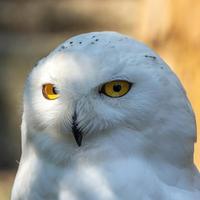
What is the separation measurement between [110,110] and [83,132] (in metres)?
0.10

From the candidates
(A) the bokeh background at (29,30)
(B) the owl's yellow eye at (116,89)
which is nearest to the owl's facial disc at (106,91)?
(B) the owl's yellow eye at (116,89)

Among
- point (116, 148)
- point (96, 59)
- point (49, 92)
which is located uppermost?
point (96, 59)

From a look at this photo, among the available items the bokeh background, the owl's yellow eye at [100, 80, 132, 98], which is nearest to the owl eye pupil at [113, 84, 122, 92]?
the owl's yellow eye at [100, 80, 132, 98]

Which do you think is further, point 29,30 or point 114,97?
point 29,30

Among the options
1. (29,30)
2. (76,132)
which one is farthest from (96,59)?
(29,30)

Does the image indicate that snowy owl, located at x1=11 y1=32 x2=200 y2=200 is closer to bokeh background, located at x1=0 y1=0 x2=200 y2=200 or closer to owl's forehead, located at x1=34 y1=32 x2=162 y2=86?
owl's forehead, located at x1=34 y1=32 x2=162 y2=86

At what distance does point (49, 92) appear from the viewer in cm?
245

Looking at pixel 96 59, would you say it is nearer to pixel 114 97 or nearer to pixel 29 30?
pixel 114 97

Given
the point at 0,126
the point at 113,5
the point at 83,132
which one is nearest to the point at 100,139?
the point at 83,132

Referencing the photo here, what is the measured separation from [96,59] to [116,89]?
0.10 metres

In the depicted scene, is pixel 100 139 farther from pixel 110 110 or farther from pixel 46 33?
pixel 46 33

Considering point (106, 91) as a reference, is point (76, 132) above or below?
below

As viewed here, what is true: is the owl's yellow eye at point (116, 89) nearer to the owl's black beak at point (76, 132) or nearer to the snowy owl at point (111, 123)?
the snowy owl at point (111, 123)

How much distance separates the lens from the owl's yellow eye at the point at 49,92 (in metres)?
2.43
